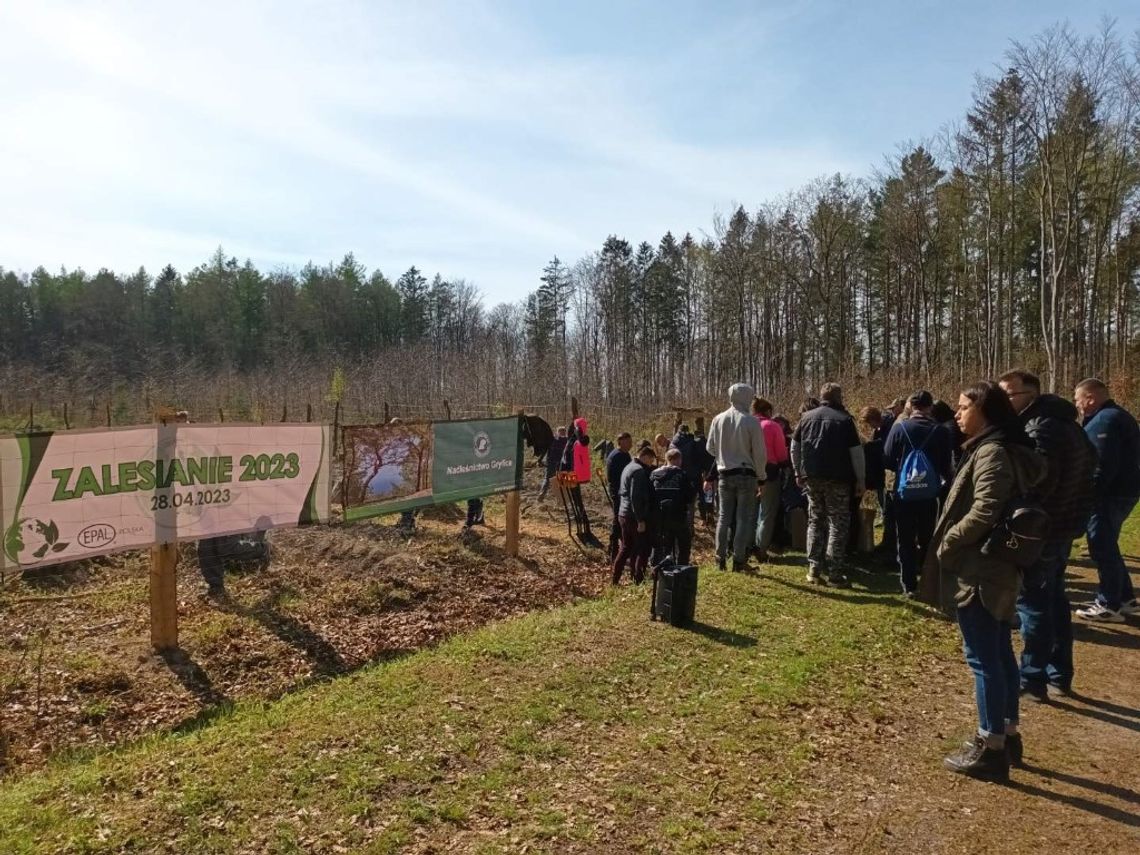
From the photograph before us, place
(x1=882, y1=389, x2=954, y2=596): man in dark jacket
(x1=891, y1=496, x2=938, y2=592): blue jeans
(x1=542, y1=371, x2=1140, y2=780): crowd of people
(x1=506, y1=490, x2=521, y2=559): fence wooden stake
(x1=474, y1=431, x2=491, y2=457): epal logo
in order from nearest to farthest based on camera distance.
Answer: (x1=542, y1=371, x2=1140, y2=780): crowd of people < (x1=882, y1=389, x2=954, y2=596): man in dark jacket < (x1=891, y1=496, x2=938, y2=592): blue jeans < (x1=474, y1=431, x2=491, y2=457): epal logo < (x1=506, y1=490, x2=521, y2=559): fence wooden stake

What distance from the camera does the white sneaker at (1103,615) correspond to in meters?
6.47

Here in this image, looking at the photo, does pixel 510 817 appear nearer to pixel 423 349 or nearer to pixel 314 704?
pixel 314 704

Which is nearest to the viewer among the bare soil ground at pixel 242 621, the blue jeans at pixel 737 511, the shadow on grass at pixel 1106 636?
the bare soil ground at pixel 242 621

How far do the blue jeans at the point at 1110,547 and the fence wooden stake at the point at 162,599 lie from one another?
309 inches

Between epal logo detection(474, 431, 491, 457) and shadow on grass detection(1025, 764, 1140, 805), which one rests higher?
epal logo detection(474, 431, 491, 457)

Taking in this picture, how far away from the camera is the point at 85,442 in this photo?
610 centimetres

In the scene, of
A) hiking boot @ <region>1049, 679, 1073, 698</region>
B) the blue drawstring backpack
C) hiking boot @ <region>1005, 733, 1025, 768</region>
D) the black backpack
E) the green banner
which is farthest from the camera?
the green banner

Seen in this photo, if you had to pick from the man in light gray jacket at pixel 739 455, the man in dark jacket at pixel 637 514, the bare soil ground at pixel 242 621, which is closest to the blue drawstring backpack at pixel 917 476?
the man in light gray jacket at pixel 739 455

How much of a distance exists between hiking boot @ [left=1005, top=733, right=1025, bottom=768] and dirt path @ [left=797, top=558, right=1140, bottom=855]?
0.05 m

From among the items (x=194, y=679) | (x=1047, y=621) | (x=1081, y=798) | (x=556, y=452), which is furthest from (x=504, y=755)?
(x=556, y=452)

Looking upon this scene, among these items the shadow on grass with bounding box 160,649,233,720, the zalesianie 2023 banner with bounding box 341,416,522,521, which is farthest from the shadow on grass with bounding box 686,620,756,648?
the zalesianie 2023 banner with bounding box 341,416,522,521

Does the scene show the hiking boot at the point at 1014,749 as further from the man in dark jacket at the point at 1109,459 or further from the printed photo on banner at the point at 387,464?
the printed photo on banner at the point at 387,464

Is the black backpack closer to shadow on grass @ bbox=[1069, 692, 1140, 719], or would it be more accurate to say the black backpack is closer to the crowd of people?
the crowd of people

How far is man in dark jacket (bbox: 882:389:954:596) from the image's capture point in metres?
7.12
